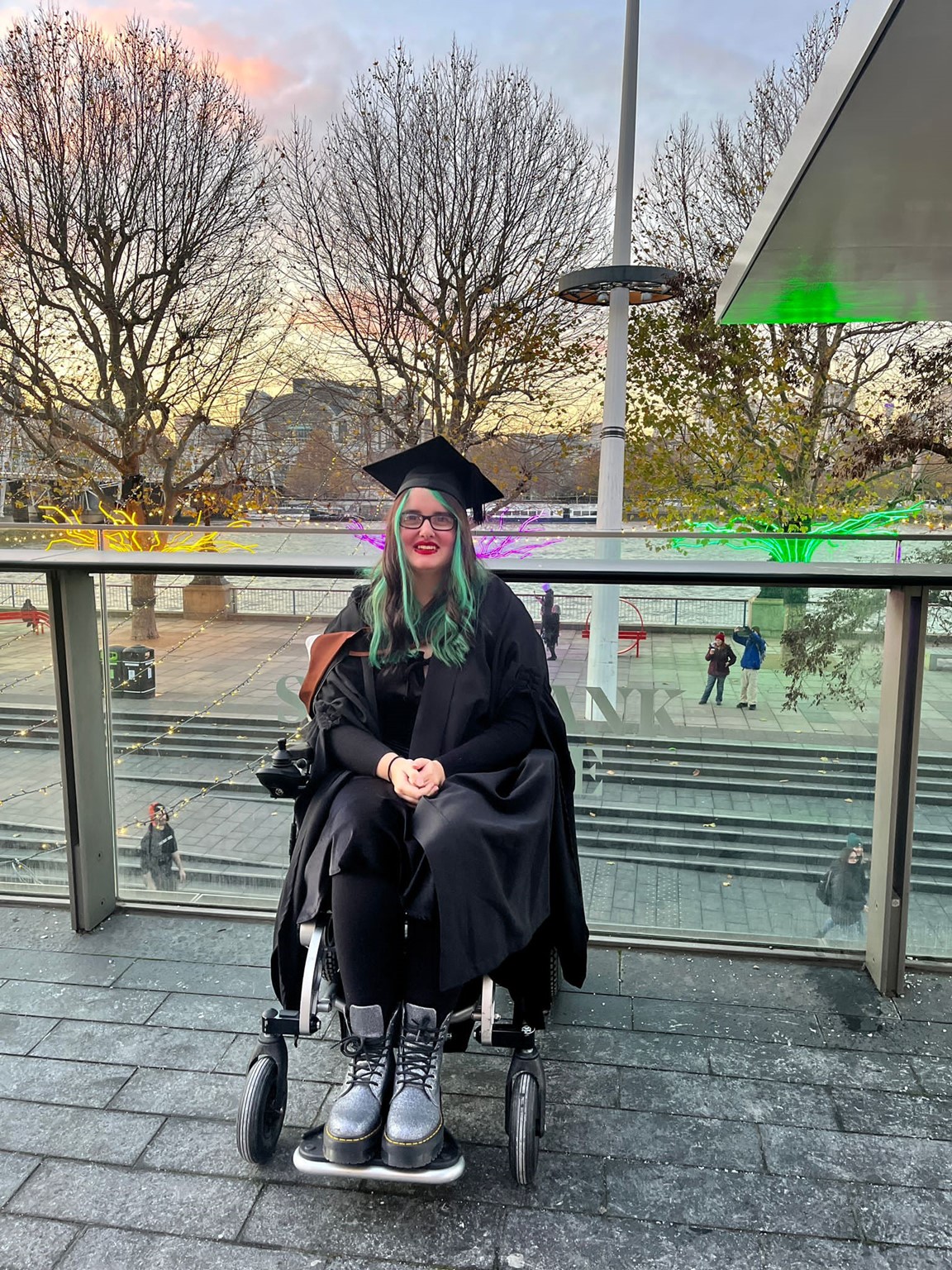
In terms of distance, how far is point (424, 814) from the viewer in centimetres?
186

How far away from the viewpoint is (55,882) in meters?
3.14

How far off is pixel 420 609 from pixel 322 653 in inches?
11.0

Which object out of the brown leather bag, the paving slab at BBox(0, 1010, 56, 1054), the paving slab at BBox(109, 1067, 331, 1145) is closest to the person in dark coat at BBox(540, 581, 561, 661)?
the brown leather bag

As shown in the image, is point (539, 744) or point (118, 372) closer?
point (539, 744)

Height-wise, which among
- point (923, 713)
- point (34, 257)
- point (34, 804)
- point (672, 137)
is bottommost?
point (34, 804)

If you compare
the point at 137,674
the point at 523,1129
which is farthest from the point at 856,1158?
the point at 137,674

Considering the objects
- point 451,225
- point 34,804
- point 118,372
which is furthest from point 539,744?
point 118,372

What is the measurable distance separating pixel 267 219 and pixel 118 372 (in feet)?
13.6

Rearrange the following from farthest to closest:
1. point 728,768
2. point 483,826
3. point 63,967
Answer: point 728,768 → point 63,967 → point 483,826

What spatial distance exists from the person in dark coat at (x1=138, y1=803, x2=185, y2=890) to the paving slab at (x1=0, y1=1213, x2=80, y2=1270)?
1423 mm

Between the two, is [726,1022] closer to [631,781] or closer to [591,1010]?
[591,1010]

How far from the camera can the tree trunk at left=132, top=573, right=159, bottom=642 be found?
297 cm

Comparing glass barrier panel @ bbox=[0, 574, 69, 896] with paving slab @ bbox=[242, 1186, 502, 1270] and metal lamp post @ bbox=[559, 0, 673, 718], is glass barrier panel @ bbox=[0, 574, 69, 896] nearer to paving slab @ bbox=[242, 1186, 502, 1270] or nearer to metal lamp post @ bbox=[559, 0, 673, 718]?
paving slab @ bbox=[242, 1186, 502, 1270]

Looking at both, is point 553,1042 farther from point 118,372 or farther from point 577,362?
point 118,372
